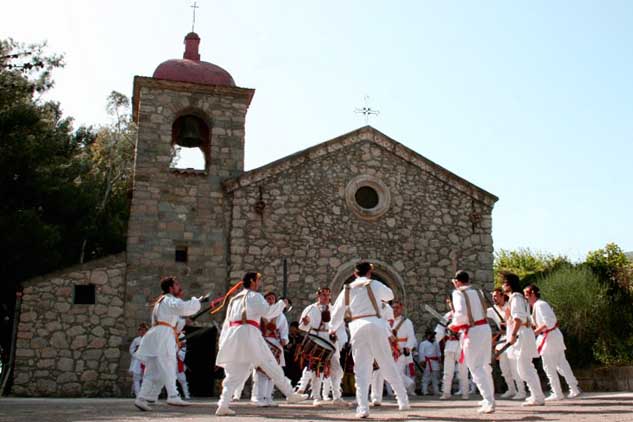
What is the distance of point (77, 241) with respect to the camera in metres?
22.8

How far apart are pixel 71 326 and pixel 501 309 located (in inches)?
353

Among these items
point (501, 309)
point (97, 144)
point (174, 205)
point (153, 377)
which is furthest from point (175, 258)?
point (97, 144)

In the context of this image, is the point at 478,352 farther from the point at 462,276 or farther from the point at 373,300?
the point at 373,300

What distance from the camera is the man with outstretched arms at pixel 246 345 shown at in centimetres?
834

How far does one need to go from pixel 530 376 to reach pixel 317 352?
2951mm

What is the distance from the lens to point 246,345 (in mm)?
8391

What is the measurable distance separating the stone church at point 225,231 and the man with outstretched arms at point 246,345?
7.04 meters

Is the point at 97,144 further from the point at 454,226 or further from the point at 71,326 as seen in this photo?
the point at 454,226

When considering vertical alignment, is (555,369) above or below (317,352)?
below

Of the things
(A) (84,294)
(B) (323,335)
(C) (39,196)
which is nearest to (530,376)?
(B) (323,335)

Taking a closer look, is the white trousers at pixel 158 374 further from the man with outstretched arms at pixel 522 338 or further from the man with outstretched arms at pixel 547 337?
the man with outstretched arms at pixel 547 337

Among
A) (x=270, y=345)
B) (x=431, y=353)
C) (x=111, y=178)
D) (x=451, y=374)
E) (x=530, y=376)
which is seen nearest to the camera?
(x=530, y=376)

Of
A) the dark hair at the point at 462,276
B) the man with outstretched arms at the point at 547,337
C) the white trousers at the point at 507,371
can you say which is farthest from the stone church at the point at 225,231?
the dark hair at the point at 462,276

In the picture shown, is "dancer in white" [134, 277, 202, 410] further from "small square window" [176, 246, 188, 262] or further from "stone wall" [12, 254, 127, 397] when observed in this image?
"small square window" [176, 246, 188, 262]
